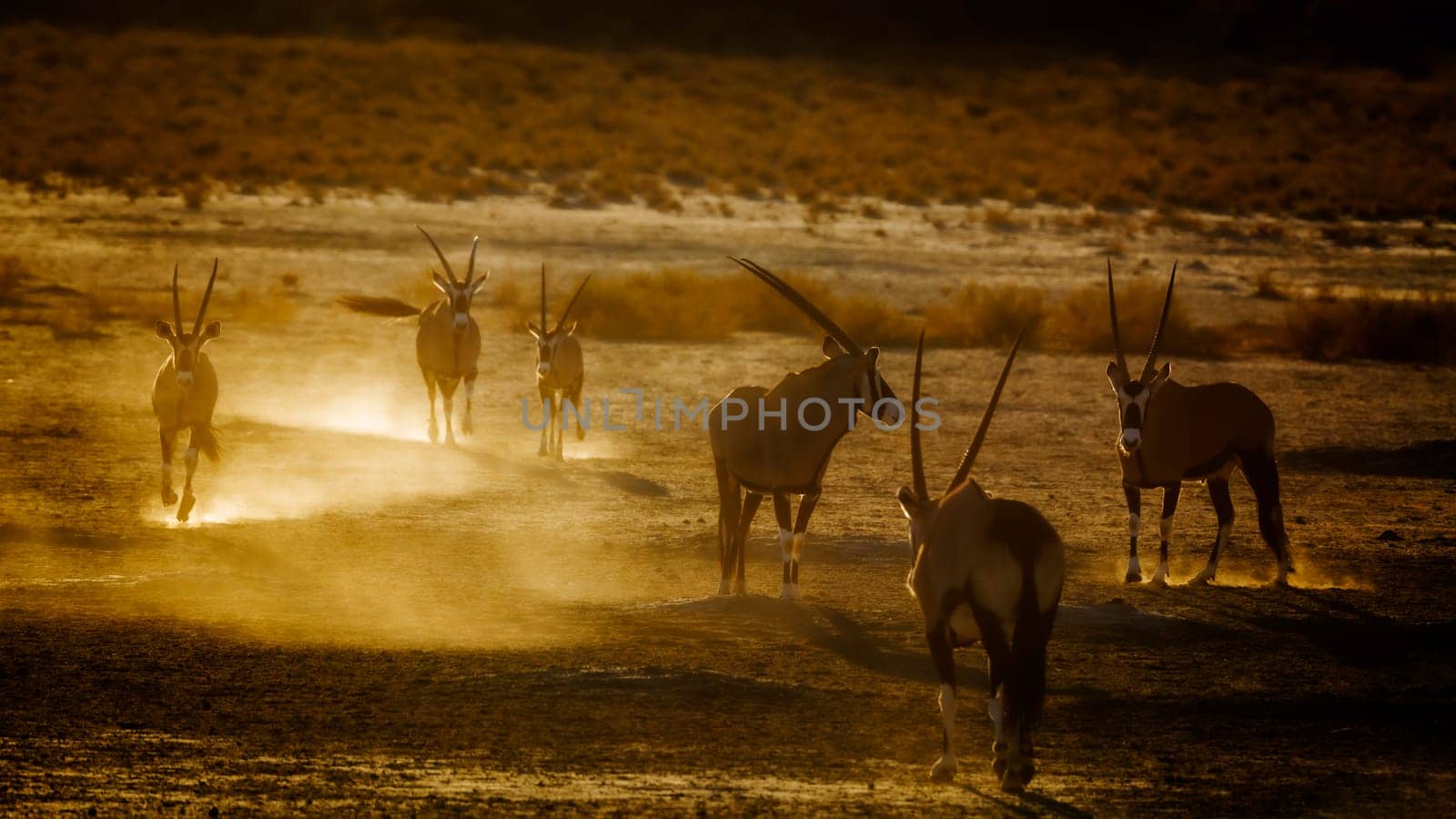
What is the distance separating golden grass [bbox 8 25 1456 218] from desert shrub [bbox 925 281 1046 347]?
13068mm

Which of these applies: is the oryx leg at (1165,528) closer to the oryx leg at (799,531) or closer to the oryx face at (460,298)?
the oryx leg at (799,531)

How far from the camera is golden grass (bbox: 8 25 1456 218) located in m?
47.6

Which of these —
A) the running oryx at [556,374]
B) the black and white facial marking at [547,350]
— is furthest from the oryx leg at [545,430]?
the black and white facial marking at [547,350]

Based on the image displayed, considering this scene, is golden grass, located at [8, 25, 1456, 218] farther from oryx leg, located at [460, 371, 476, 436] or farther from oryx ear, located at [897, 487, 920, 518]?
oryx ear, located at [897, 487, 920, 518]

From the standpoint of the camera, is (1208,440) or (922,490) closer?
(922,490)

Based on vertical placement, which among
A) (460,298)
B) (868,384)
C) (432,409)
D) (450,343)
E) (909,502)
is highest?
(868,384)

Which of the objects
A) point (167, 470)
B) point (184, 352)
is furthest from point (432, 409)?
point (184, 352)

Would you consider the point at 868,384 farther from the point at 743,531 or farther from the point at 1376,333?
the point at 1376,333

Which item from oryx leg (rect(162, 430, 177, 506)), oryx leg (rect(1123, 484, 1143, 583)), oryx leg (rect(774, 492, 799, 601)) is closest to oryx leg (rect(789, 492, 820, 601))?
oryx leg (rect(774, 492, 799, 601))

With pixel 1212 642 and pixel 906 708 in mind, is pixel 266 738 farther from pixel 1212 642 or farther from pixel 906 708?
pixel 1212 642

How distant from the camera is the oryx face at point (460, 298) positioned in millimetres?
19875

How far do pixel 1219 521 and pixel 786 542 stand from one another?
3.26 meters

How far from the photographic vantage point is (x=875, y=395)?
1172 centimetres

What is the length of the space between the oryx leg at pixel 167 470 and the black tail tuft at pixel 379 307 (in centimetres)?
648
